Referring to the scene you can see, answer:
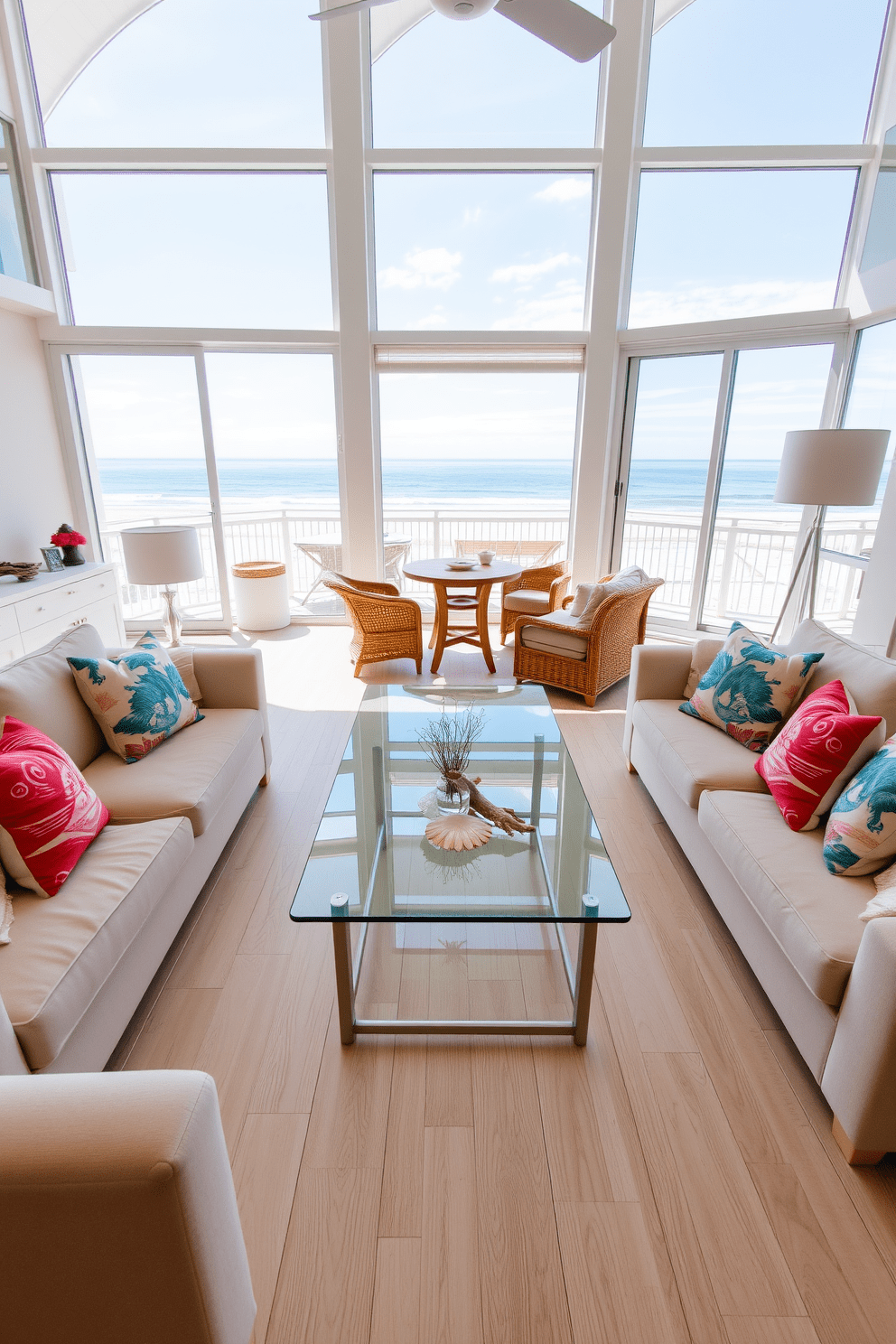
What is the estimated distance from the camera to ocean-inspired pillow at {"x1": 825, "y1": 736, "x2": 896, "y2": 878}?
1.63 metres

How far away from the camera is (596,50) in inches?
92.0

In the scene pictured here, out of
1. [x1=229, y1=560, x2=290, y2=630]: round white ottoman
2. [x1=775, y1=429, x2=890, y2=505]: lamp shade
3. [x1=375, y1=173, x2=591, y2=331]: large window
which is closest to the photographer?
[x1=775, y1=429, x2=890, y2=505]: lamp shade

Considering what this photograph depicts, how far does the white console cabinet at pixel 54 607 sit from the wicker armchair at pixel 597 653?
2.70 meters

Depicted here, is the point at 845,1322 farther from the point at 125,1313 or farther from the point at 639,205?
the point at 639,205

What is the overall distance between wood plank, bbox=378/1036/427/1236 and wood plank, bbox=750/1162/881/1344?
74 centimetres

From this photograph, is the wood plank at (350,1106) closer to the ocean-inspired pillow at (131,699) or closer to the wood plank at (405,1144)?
the wood plank at (405,1144)

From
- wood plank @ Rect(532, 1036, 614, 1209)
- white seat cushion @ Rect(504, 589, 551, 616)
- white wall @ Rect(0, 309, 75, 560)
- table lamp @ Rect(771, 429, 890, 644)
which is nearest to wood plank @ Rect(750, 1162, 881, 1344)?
wood plank @ Rect(532, 1036, 614, 1209)

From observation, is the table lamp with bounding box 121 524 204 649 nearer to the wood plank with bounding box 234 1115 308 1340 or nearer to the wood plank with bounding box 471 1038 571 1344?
the wood plank with bounding box 234 1115 308 1340

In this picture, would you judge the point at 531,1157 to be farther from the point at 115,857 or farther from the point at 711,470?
the point at 711,470

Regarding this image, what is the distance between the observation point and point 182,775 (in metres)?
2.21

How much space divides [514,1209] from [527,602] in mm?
3837

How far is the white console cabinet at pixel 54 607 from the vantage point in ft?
11.8

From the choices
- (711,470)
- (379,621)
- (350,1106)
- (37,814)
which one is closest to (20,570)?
(379,621)

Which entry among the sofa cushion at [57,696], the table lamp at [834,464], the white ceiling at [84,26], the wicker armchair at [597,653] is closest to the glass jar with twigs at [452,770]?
the sofa cushion at [57,696]
